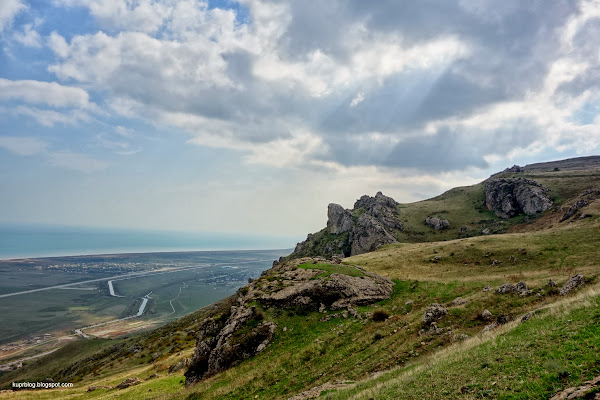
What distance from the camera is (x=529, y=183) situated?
121 meters

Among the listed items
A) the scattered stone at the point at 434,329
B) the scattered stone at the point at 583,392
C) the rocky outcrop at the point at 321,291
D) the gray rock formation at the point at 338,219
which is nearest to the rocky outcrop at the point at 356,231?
the gray rock formation at the point at 338,219

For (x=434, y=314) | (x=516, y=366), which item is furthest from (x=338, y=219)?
(x=516, y=366)

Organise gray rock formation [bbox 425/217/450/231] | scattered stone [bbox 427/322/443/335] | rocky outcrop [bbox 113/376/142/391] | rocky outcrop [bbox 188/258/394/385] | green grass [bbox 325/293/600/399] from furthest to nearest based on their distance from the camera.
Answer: gray rock formation [bbox 425/217/450/231]
rocky outcrop [bbox 113/376/142/391]
rocky outcrop [bbox 188/258/394/385]
scattered stone [bbox 427/322/443/335]
green grass [bbox 325/293/600/399]

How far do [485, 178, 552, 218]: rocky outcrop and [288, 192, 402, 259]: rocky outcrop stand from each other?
43.5 meters

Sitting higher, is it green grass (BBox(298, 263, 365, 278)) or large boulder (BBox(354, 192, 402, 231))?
large boulder (BBox(354, 192, 402, 231))

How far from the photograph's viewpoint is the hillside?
12.6 m

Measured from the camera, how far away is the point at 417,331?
76.9 ft

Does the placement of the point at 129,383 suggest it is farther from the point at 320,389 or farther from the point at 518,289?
the point at 518,289

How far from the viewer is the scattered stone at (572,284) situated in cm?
2374

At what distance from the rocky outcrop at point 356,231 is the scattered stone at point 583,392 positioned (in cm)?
9491

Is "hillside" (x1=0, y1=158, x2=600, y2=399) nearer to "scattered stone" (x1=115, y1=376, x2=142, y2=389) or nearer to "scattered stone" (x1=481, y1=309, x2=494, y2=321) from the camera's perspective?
"scattered stone" (x1=481, y1=309, x2=494, y2=321)

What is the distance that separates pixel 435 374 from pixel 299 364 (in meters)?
13.6

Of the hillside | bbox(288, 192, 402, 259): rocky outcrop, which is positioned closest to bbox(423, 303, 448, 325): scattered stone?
the hillside

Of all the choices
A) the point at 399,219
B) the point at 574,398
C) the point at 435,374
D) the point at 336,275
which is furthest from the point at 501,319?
the point at 399,219
